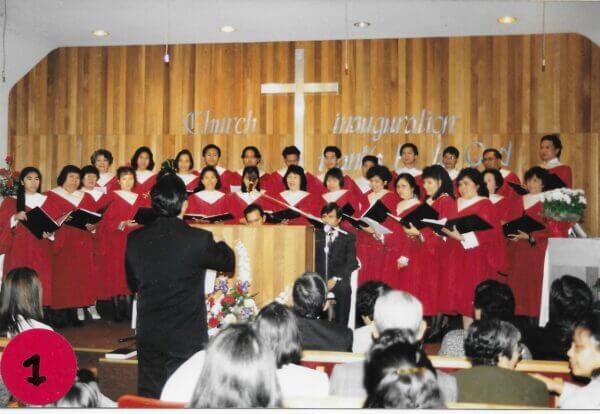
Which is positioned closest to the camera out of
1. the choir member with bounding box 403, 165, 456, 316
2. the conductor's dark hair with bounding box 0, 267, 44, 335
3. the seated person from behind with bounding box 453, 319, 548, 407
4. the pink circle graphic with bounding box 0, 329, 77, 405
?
the seated person from behind with bounding box 453, 319, 548, 407

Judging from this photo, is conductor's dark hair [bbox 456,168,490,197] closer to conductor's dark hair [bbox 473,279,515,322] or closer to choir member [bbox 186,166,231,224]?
choir member [bbox 186,166,231,224]

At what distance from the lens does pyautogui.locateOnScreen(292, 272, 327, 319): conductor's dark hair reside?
290 cm

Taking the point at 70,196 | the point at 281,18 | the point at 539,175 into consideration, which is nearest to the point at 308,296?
the point at 70,196

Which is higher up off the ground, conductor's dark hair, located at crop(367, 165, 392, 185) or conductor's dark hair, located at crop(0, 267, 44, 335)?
conductor's dark hair, located at crop(367, 165, 392, 185)

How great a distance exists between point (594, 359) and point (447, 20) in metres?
5.18

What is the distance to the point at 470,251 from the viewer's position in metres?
5.29

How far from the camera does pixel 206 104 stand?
7.81m

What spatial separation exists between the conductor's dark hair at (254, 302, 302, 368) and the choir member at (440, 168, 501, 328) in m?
3.15

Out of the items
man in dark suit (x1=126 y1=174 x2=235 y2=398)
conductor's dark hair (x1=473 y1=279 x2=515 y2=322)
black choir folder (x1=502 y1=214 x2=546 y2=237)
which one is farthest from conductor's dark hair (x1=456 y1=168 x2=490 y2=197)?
man in dark suit (x1=126 y1=174 x2=235 y2=398)

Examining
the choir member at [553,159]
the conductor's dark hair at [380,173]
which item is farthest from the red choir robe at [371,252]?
the choir member at [553,159]

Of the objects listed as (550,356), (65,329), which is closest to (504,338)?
(550,356)

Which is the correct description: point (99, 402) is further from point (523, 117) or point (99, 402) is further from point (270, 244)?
point (523, 117)

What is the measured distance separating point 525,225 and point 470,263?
0.53 m

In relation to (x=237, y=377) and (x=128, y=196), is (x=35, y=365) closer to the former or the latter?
(x=237, y=377)
